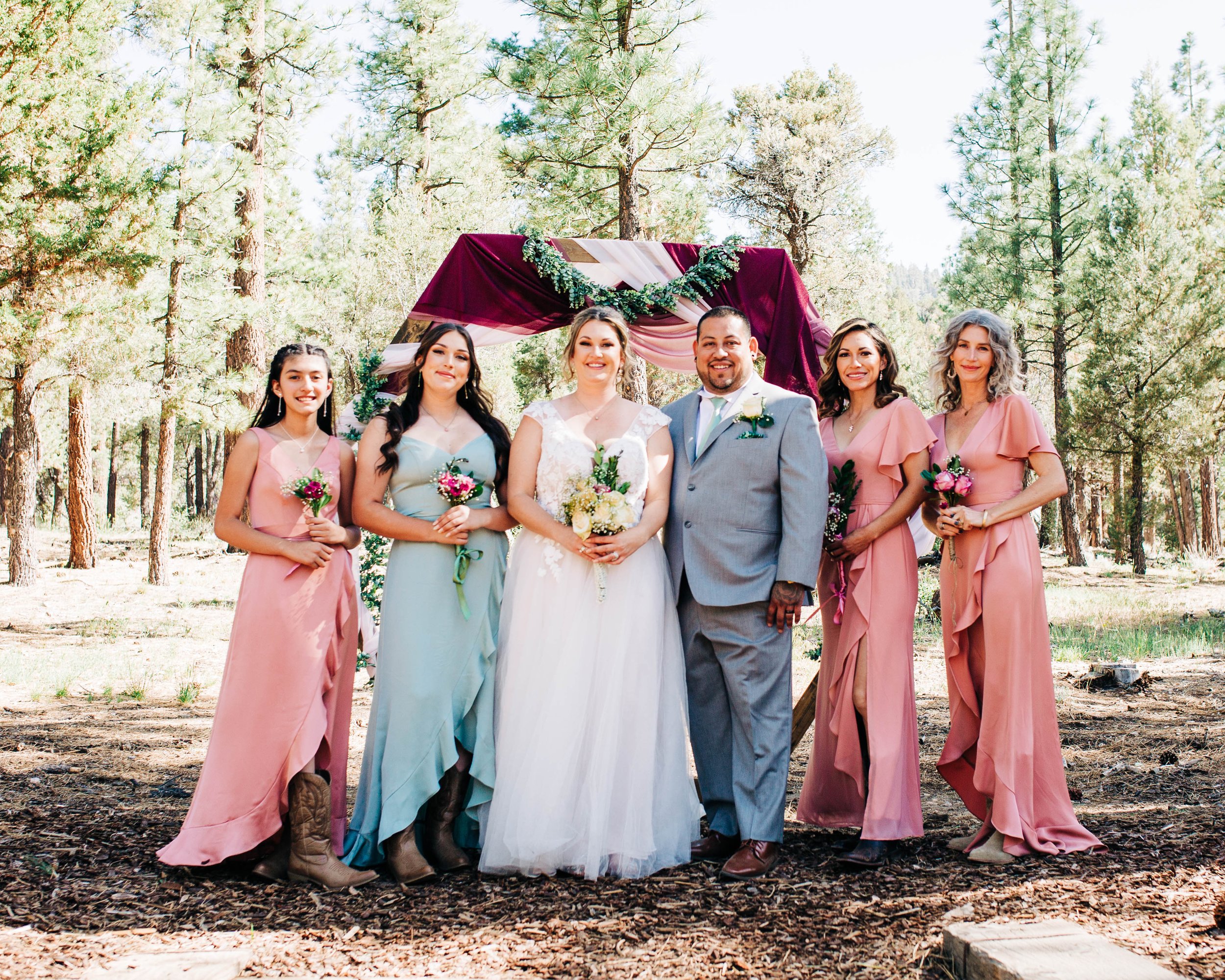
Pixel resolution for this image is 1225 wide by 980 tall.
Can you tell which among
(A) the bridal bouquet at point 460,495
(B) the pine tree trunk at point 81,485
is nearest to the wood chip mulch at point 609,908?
(A) the bridal bouquet at point 460,495

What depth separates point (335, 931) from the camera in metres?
3.22

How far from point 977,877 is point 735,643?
4.26ft

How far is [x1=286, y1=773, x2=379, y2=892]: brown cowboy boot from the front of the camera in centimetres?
369

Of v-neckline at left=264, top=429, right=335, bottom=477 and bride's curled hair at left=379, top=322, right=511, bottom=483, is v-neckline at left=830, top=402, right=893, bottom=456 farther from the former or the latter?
v-neckline at left=264, top=429, right=335, bottom=477

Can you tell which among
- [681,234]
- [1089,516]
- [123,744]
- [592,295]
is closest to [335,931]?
[123,744]

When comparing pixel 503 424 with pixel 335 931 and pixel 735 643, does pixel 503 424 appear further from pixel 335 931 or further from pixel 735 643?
pixel 335 931

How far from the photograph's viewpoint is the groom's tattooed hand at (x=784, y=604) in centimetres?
396

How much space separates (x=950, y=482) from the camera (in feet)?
13.3

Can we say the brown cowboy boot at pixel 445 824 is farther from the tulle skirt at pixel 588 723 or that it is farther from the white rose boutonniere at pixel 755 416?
the white rose boutonniere at pixel 755 416

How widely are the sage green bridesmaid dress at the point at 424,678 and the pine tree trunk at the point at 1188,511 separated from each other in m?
30.7

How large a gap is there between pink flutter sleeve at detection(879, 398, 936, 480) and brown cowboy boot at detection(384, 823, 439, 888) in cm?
256

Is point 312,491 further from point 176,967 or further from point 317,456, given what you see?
point 176,967

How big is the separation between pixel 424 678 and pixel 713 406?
1758 millimetres

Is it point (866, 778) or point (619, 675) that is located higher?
point (619, 675)
